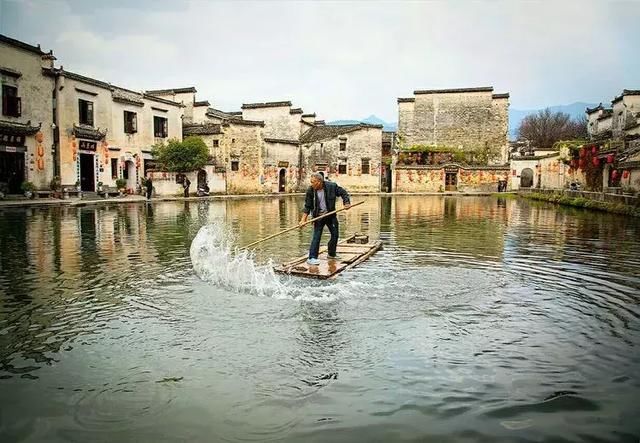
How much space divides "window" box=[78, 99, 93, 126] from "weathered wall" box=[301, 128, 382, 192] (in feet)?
67.4

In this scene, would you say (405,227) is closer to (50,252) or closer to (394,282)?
(394,282)

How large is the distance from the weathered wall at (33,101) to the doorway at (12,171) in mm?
330

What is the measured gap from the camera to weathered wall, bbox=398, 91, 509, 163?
5059 centimetres

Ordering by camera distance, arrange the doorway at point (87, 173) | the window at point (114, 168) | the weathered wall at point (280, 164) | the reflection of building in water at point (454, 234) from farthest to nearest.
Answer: the weathered wall at point (280, 164), the window at point (114, 168), the doorway at point (87, 173), the reflection of building in water at point (454, 234)

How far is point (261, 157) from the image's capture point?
4228 cm

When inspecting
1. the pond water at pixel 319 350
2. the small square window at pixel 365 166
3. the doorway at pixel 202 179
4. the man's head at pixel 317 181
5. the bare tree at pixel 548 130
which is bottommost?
the pond water at pixel 319 350

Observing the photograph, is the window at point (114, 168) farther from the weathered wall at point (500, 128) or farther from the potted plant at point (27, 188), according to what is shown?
the weathered wall at point (500, 128)

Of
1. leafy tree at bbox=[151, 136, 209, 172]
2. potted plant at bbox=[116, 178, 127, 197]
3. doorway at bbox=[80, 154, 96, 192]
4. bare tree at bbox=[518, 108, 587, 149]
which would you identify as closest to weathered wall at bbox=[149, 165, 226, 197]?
leafy tree at bbox=[151, 136, 209, 172]

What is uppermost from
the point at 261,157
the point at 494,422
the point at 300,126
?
the point at 300,126

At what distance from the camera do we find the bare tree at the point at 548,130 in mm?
64394

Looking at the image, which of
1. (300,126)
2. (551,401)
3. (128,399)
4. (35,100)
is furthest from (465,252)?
(300,126)

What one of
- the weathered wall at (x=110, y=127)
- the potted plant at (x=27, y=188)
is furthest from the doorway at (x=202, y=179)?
the potted plant at (x=27, y=188)

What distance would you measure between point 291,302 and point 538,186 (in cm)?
3906

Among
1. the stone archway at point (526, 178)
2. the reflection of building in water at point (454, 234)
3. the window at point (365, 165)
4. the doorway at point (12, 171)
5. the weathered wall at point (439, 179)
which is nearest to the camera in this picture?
the reflection of building in water at point (454, 234)
